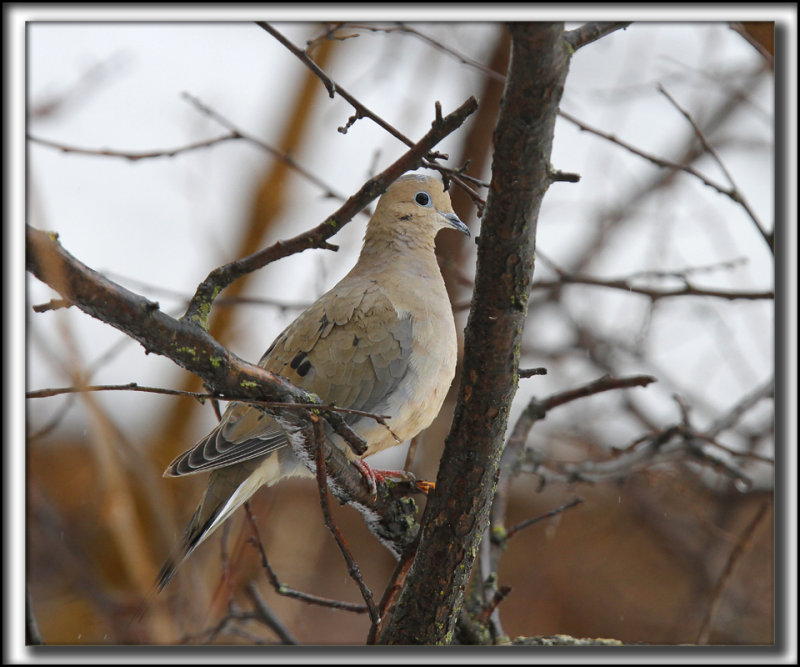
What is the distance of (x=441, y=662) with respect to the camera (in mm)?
1838

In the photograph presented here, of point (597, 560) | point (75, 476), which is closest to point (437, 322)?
point (75, 476)

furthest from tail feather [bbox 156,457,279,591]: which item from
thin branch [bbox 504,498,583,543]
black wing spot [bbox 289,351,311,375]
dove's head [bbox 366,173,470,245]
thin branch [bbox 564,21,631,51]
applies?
thin branch [bbox 564,21,631,51]

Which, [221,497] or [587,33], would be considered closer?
[587,33]

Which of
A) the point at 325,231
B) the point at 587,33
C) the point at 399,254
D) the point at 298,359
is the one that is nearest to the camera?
the point at 587,33

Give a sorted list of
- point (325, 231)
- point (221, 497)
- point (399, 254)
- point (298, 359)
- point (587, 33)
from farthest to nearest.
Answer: point (399, 254), point (298, 359), point (221, 497), point (325, 231), point (587, 33)

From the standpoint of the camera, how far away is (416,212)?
2.71 metres

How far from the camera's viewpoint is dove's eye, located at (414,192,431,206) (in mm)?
2709

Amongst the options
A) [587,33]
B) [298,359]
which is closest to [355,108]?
[587,33]

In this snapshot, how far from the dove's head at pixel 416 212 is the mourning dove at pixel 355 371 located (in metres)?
0.19

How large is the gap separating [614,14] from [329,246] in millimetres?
860

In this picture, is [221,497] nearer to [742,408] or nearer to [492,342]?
[492,342]

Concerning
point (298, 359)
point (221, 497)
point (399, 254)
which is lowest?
point (221, 497)

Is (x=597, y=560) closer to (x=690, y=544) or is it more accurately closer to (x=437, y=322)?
(x=690, y=544)

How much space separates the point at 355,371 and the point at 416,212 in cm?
65
